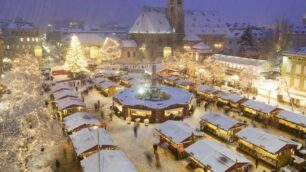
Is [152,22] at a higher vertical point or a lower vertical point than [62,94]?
higher

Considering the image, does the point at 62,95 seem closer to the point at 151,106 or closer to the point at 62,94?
the point at 62,94

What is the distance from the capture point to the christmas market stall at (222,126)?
28734 mm

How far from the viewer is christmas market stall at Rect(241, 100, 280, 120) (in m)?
33.7

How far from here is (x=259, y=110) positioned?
3469cm

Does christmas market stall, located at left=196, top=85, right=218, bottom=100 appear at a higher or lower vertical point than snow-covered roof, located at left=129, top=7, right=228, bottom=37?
lower

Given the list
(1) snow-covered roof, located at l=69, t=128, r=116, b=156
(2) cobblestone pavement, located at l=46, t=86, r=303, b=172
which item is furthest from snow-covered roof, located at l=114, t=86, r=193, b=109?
(1) snow-covered roof, located at l=69, t=128, r=116, b=156

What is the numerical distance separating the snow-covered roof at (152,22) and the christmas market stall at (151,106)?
4036 cm

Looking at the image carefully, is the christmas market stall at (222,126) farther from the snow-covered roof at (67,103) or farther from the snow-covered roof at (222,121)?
the snow-covered roof at (67,103)

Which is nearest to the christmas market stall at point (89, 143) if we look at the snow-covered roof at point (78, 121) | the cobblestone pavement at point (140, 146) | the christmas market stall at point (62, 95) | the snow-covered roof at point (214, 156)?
A: the cobblestone pavement at point (140, 146)

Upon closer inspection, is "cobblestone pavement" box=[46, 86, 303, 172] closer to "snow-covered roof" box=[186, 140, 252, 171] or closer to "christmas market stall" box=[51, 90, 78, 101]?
"snow-covered roof" box=[186, 140, 252, 171]

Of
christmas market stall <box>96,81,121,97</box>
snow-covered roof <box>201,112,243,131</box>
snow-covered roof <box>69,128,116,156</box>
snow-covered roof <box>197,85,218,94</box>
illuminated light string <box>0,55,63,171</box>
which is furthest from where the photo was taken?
christmas market stall <box>96,81,121,97</box>

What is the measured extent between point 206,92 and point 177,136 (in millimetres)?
19236

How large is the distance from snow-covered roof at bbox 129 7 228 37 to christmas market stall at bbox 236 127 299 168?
55.2m

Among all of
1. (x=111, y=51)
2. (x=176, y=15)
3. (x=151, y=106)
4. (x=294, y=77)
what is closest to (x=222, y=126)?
(x=151, y=106)
